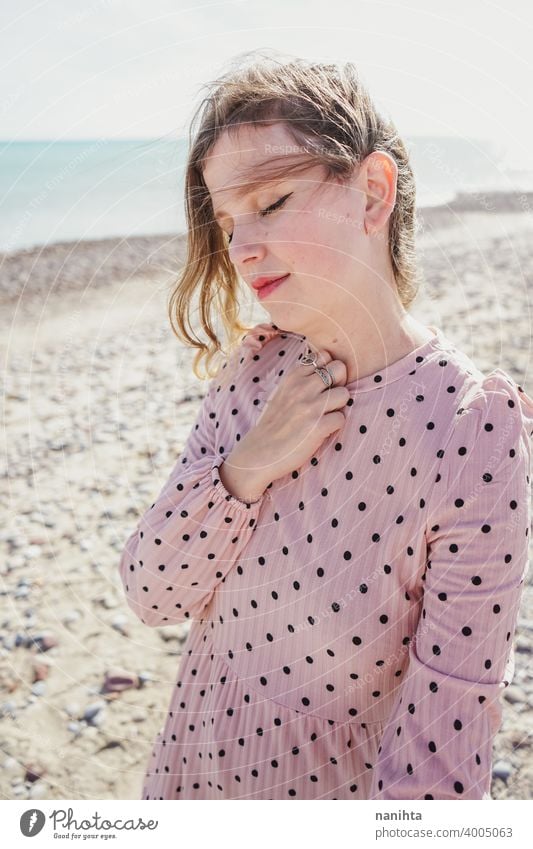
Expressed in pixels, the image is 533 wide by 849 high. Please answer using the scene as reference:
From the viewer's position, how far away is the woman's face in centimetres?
152

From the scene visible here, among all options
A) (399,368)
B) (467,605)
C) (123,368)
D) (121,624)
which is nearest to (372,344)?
(399,368)

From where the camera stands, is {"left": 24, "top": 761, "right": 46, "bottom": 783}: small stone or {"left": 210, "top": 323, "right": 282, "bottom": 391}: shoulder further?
{"left": 24, "top": 761, "right": 46, "bottom": 783}: small stone

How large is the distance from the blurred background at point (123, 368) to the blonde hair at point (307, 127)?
0.09m

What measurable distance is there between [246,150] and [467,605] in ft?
3.50

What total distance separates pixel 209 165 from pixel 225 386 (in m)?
0.61

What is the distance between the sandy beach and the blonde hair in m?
0.51

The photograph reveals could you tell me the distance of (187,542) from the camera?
1.78 m

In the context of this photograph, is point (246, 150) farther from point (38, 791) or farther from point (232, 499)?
point (38, 791)

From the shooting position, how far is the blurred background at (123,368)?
2367mm

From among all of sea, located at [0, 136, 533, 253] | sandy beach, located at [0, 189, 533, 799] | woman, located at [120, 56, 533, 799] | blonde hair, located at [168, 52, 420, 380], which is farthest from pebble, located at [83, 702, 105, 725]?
sea, located at [0, 136, 533, 253]

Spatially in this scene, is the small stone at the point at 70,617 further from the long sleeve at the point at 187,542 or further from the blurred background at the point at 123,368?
the long sleeve at the point at 187,542

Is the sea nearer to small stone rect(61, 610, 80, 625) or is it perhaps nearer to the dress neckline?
small stone rect(61, 610, 80, 625)

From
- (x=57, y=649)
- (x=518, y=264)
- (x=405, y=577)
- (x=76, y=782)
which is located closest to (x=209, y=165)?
(x=405, y=577)

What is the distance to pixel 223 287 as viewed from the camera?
204 centimetres
